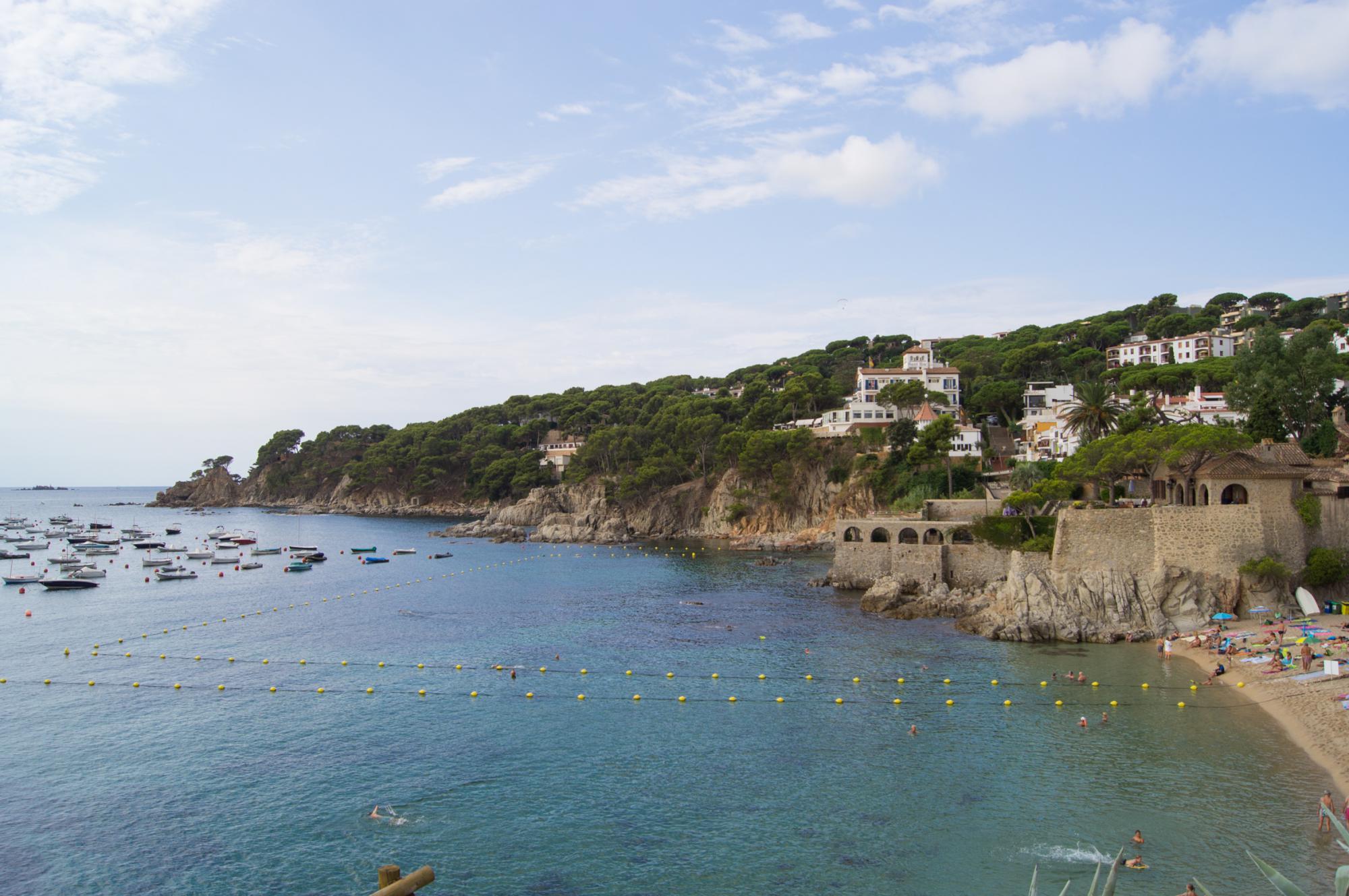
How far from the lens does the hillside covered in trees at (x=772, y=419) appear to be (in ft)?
195

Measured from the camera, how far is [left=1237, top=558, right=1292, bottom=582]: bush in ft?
122

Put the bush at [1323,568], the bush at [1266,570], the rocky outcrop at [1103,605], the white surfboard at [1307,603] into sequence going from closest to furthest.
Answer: the white surfboard at [1307,603] → the bush at [1266,570] → the bush at [1323,568] → the rocky outcrop at [1103,605]

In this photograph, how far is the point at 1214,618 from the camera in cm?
3719

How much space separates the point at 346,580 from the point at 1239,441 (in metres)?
59.9

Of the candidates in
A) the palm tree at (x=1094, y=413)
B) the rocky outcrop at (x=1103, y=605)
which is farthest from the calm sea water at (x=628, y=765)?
the palm tree at (x=1094, y=413)

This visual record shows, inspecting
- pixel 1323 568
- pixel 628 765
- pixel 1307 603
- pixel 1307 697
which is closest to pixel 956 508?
pixel 1323 568

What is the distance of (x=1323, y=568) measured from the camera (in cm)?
3781

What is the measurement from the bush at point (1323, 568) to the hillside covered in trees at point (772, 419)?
1507cm

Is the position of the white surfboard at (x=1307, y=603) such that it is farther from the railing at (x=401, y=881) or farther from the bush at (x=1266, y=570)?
the railing at (x=401, y=881)

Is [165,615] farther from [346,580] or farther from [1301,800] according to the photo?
[1301,800]

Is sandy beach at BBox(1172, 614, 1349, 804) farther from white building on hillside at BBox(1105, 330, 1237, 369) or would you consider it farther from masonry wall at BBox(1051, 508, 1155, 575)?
white building on hillside at BBox(1105, 330, 1237, 369)

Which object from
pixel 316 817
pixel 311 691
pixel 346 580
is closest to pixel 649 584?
pixel 346 580

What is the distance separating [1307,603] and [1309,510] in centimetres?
436

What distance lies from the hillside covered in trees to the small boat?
51376mm
